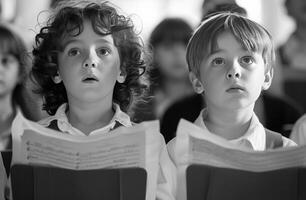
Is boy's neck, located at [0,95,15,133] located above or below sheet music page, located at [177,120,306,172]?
below

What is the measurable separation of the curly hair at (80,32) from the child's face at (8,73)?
1.57 feet

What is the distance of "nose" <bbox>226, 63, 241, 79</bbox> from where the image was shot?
0.95m

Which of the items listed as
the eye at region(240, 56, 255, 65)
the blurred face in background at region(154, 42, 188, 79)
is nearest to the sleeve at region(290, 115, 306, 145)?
the eye at region(240, 56, 255, 65)

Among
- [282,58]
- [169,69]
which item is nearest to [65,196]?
[169,69]

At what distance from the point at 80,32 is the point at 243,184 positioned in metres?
0.37

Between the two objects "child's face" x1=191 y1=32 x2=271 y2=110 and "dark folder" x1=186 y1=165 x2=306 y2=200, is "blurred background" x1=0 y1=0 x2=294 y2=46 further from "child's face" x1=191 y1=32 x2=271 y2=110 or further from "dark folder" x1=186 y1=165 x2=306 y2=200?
"dark folder" x1=186 y1=165 x2=306 y2=200

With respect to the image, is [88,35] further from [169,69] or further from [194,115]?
[169,69]

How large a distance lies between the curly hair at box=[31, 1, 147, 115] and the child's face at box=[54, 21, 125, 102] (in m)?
0.01

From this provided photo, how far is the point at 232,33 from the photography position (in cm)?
98

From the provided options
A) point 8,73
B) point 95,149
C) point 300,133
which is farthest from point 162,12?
point 95,149

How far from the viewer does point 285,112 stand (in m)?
1.52

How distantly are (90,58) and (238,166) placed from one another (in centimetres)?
30

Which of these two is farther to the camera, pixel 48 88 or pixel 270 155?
pixel 48 88

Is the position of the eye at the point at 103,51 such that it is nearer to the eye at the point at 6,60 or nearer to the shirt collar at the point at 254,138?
the shirt collar at the point at 254,138
